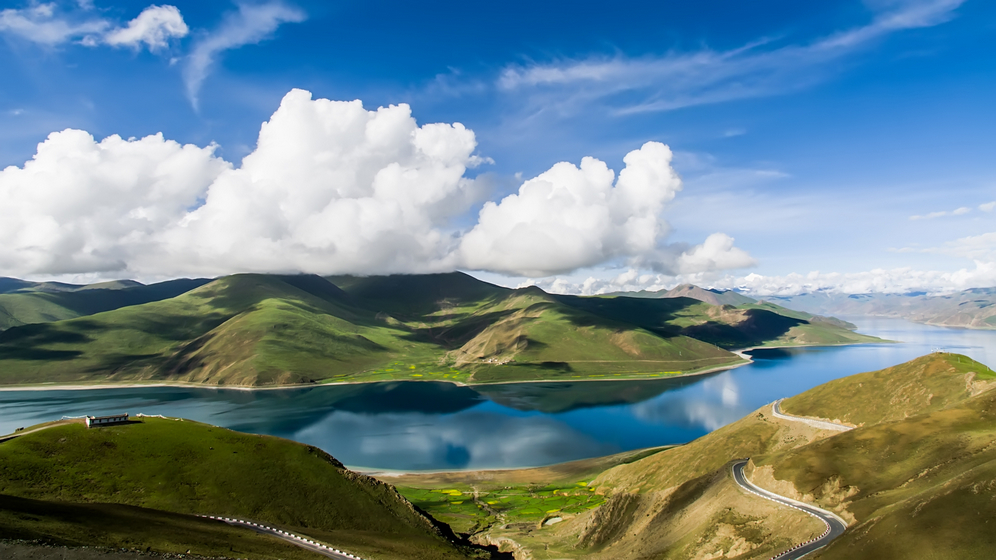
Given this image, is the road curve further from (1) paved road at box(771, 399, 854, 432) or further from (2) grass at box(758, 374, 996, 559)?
(1) paved road at box(771, 399, 854, 432)

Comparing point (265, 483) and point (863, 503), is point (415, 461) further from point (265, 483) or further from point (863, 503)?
point (863, 503)

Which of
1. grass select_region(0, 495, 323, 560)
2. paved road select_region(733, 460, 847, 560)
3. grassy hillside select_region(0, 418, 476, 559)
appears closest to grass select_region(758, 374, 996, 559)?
paved road select_region(733, 460, 847, 560)

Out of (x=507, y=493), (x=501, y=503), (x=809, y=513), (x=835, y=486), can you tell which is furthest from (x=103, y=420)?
(x=835, y=486)

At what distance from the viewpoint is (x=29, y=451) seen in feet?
217

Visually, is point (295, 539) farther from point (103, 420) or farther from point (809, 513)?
point (809, 513)

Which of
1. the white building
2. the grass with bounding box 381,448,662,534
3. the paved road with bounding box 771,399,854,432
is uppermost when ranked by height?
the white building

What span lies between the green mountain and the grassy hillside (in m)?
29.7

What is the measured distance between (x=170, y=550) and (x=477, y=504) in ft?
294

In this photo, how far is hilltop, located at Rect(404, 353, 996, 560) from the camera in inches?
2117

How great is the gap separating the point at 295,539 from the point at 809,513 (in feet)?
230

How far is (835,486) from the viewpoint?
75.8 metres

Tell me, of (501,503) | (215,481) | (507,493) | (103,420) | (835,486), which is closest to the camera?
(215,481)

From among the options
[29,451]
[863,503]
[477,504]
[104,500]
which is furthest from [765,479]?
[29,451]

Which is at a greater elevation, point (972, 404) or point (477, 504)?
point (972, 404)
